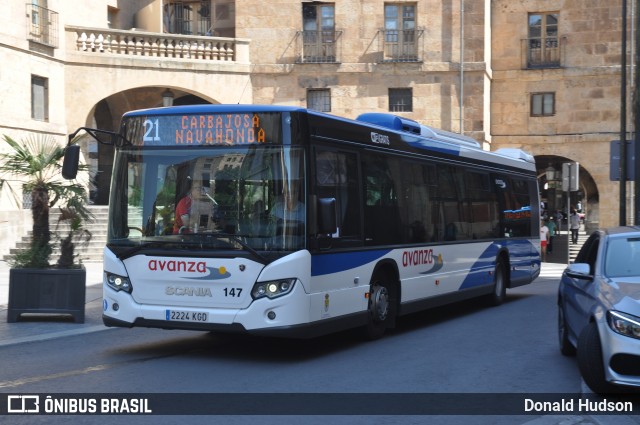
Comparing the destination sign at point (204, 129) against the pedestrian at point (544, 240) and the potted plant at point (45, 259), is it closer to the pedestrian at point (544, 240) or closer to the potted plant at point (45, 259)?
the potted plant at point (45, 259)

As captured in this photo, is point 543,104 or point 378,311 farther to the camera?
point 543,104

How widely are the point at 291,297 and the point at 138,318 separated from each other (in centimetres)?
174

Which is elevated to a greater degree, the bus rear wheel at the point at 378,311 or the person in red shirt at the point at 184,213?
the person in red shirt at the point at 184,213

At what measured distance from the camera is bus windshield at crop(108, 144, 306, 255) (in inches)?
398

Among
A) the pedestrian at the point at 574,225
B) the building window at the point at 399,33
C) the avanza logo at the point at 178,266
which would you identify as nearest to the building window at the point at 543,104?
the pedestrian at the point at 574,225

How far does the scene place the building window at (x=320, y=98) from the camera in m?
35.5

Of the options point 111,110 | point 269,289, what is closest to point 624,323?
point 269,289

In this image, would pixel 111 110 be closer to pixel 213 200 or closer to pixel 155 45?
pixel 155 45

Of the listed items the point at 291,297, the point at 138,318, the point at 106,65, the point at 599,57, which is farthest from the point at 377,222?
the point at 599,57

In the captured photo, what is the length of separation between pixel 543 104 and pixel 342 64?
27.4ft

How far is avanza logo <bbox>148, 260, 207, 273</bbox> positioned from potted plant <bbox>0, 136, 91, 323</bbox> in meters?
3.57

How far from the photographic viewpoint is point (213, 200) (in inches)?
404

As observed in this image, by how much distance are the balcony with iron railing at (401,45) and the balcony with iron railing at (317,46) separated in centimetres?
182

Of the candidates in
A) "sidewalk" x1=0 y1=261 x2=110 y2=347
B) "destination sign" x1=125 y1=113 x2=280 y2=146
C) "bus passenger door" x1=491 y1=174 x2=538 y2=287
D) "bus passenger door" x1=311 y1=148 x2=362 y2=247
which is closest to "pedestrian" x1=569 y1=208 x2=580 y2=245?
"bus passenger door" x1=491 y1=174 x2=538 y2=287
